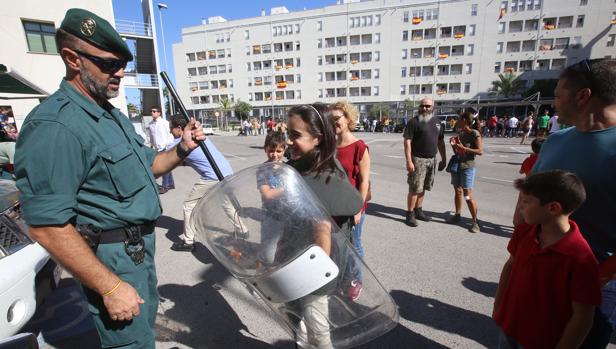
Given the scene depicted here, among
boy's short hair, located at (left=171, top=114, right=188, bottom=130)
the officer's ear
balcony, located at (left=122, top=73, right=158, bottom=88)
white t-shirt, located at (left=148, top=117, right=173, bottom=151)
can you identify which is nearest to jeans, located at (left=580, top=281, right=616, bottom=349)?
the officer's ear

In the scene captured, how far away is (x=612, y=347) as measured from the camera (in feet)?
7.49

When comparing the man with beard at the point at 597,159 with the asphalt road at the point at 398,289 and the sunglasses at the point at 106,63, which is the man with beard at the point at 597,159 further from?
the sunglasses at the point at 106,63

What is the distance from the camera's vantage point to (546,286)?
4.83ft

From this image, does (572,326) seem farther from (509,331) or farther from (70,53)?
(70,53)

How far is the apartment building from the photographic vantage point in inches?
1783

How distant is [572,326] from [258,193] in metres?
1.55

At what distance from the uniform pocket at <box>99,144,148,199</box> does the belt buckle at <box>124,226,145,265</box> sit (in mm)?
190

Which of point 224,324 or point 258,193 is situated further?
point 224,324

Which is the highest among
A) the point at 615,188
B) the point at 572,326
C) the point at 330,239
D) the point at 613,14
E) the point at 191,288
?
the point at 613,14

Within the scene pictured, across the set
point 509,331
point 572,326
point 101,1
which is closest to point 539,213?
point 572,326

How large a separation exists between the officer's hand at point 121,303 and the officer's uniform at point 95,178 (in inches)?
7.2

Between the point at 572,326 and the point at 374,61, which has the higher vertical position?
the point at 374,61

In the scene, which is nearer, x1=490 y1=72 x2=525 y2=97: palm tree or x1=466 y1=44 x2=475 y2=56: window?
x1=490 y1=72 x2=525 y2=97: palm tree

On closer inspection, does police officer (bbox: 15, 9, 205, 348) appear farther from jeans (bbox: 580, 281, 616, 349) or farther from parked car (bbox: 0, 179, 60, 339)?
jeans (bbox: 580, 281, 616, 349)
